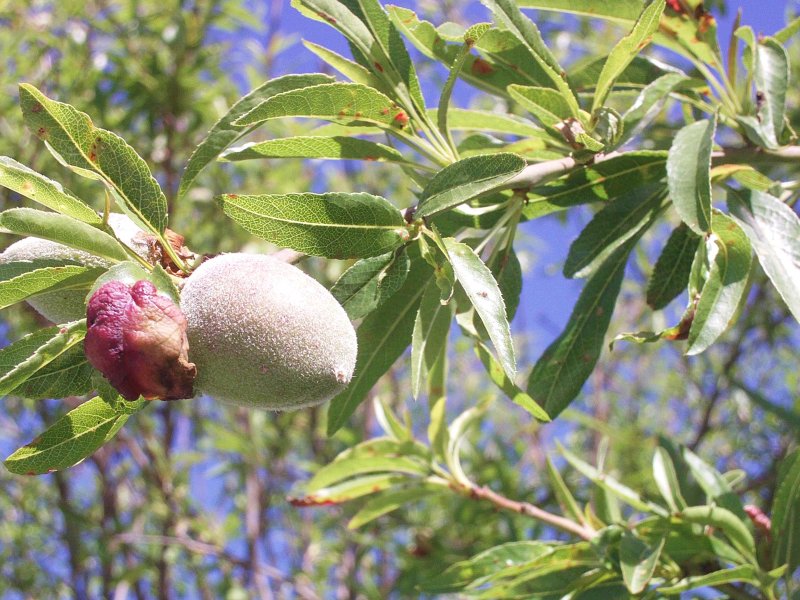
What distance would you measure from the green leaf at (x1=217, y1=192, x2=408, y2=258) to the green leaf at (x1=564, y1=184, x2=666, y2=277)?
1.44ft

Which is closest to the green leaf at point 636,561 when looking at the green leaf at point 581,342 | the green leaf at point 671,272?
the green leaf at point 581,342

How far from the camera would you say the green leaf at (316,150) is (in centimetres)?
122

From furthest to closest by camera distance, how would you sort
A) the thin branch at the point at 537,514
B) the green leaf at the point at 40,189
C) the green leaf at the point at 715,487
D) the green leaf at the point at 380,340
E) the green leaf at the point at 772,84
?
the thin branch at the point at 537,514
the green leaf at the point at 715,487
the green leaf at the point at 772,84
the green leaf at the point at 380,340
the green leaf at the point at 40,189

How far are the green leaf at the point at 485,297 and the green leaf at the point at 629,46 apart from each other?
0.41 meters

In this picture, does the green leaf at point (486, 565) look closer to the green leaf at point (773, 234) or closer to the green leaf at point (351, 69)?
the green leaf at point (773, 234)

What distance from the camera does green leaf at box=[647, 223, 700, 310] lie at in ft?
5.05

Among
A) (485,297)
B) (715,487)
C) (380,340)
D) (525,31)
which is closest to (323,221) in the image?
(485,297)

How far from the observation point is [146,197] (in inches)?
43.5

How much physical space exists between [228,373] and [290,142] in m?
0.40

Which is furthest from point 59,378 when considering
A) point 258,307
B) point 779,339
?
point 779,339

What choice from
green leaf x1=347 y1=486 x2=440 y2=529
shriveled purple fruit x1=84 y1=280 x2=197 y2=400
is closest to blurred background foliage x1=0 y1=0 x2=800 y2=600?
green leaf x1=347 y1=486 x2=440 y2=529

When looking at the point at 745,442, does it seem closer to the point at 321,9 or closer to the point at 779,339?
the point at 779,339

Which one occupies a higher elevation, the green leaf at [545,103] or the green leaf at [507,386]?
the green leaf at [545,103]

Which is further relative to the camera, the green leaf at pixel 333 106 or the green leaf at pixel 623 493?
the green leaf at pixel 623 493
